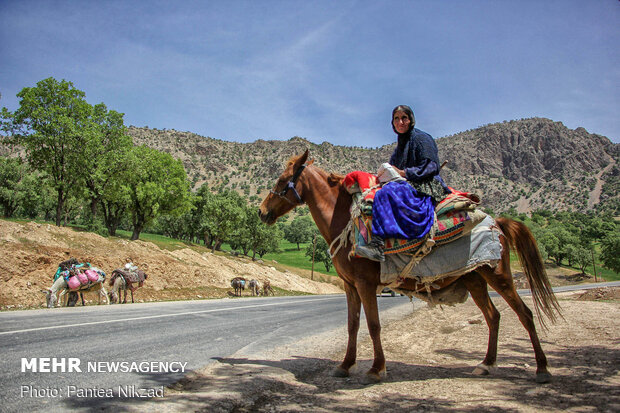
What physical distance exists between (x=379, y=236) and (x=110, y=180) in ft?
140

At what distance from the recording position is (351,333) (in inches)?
199

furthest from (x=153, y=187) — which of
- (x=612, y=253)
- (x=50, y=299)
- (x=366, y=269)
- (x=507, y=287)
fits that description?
(x=612, y=253)

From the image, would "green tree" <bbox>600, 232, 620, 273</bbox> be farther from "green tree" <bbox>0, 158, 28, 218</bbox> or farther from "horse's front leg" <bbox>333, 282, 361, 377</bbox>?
"green tree" <bbox>0, 158, 28, 218</bbox>

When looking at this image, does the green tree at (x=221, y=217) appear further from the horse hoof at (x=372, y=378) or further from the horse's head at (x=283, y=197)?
the horse hoof at (x=372, y=378)

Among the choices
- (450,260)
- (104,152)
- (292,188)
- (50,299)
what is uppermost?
(104,152)

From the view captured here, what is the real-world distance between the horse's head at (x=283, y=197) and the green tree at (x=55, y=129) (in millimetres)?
36104

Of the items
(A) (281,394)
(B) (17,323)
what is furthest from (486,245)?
(B) (17,323)

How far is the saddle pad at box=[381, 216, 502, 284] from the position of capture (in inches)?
187

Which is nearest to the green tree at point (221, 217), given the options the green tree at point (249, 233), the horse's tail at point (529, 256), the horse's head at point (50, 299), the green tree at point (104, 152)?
the green tree at point (249, 233)

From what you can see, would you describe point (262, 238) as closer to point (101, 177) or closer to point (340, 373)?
point (101, 177)

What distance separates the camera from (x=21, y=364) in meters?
4.32

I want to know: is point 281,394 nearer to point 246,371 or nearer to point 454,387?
point 246,371

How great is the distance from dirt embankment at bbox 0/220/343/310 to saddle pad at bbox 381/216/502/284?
16756 millimetres

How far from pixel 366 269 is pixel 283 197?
173 centimetres
